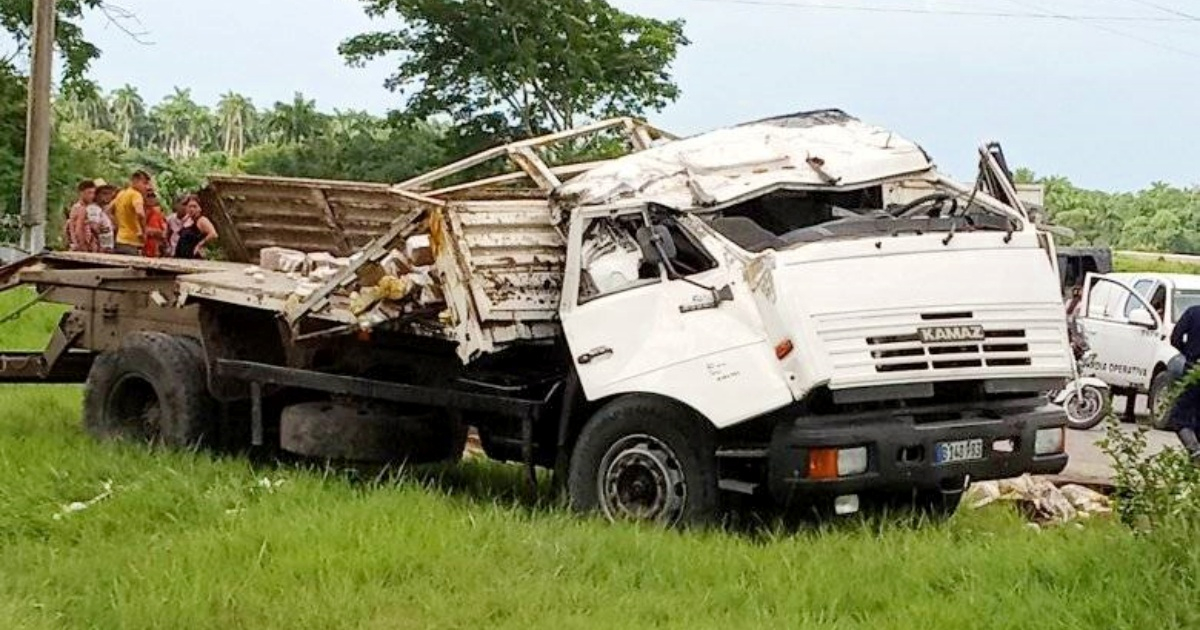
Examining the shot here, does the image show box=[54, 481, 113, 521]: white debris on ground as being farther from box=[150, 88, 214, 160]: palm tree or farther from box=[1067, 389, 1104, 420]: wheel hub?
box=[150, 88, 214, 160]: palm tree

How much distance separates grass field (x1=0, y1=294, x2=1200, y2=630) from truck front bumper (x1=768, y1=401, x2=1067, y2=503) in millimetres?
260

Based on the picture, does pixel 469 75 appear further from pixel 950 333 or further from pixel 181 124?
pixel 181 124

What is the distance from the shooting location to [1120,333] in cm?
1845

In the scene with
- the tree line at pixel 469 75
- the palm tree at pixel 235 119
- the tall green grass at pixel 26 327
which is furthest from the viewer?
the palm tree at pixel 235 119

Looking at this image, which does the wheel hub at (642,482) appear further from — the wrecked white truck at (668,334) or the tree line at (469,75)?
the tree line at (469,75)

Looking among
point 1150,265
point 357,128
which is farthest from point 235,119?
point 1150,265

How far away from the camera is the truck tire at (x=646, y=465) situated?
8.18m

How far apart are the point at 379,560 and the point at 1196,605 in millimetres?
3405

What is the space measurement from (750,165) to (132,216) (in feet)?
32.1

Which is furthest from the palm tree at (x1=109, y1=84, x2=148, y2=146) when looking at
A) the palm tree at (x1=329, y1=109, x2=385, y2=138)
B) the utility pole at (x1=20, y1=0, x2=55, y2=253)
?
the utility pole at (x1=20, y1=0, x2=55, y2=253)

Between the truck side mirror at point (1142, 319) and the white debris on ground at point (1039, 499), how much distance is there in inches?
309

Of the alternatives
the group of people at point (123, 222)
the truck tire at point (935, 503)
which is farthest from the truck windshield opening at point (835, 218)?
the group of people at point (123, 222)

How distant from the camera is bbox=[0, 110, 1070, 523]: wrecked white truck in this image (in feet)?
26.3

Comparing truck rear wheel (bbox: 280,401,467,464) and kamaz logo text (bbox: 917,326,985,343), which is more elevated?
kamaz logo text (bbox: 917,326,985,343)
